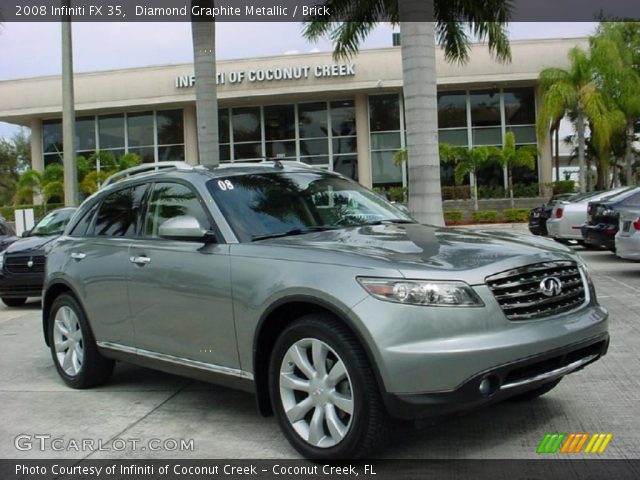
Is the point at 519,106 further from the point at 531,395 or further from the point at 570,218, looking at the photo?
the point at 531,395

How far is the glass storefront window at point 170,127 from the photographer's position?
35125 mm

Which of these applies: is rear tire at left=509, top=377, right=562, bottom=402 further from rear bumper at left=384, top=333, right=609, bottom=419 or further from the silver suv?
rear bumper at left=384, top=333, right=609, bottom=419

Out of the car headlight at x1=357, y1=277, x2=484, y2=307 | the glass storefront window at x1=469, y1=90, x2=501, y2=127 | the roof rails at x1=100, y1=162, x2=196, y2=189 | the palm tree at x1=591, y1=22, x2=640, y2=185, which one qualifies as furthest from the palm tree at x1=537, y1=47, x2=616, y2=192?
the car headlight at x1=357, y1=277, x2=484, y2=307

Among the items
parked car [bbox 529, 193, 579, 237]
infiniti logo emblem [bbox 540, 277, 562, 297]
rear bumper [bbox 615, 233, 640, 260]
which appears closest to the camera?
infiniti logo emblem [bbox 540, 277, 562, 297]

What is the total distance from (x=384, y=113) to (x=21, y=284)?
81.4ft

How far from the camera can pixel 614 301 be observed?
29.5 ft

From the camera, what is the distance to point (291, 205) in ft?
16.0

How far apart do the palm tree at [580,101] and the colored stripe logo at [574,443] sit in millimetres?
25710

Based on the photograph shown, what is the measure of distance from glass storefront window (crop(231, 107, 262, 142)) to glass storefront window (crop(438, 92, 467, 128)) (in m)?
8.68

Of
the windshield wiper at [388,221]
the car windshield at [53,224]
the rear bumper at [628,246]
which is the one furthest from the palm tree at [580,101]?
the windshield wiper at [388,221]

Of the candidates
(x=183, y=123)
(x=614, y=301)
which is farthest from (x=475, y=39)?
(x=183, y=123)

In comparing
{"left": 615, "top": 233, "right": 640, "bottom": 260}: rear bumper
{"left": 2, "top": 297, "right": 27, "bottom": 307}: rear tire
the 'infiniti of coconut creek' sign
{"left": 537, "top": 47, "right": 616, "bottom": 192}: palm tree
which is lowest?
{"left": 2, "top": 297, "right": 27, "bottom": 307}: rear tire

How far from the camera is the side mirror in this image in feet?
14.9

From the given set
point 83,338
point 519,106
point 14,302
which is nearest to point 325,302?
point 83,338
